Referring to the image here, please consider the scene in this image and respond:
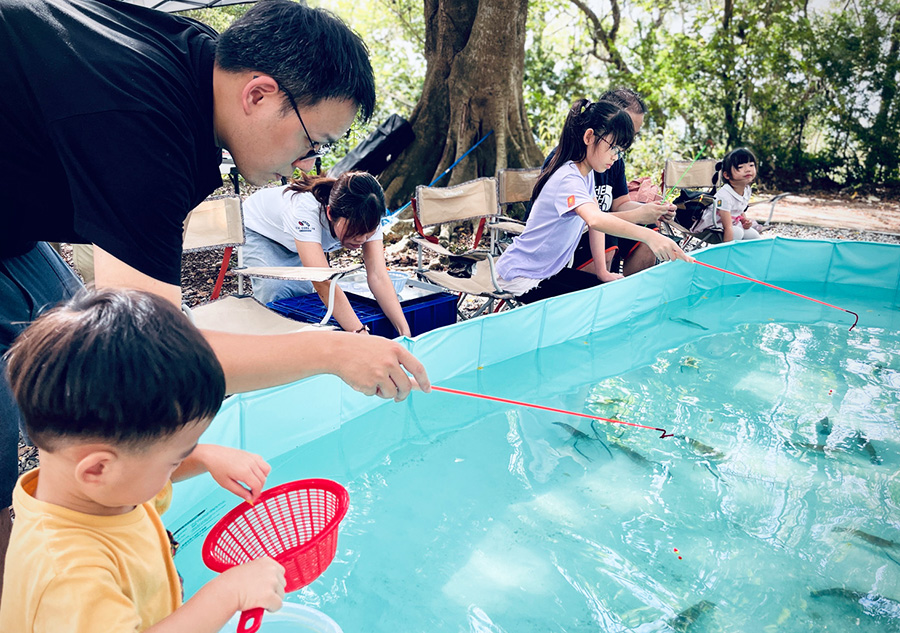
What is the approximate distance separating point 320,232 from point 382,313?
0.49 meters

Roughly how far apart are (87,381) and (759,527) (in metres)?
2.19

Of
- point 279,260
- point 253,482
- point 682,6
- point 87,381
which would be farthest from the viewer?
point 682,6

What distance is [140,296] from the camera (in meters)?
0.87

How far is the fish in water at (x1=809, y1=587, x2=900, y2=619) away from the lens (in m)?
1.87

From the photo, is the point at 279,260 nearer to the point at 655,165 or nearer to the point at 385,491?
the point at 385,491

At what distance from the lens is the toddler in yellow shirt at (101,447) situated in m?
0.82

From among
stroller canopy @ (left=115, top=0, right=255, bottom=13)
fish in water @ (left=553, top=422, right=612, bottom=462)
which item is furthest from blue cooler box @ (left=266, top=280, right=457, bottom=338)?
stroller canopy @ (left=115, top=0, right=255, bottom=13)

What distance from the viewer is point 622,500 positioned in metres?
2.30

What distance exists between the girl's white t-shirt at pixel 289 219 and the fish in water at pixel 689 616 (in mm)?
1970

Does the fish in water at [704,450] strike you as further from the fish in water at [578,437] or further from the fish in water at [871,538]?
the fish in water at [871,538]

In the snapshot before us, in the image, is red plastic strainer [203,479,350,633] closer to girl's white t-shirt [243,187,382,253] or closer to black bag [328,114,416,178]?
girl's white t-shirt [243,187,382,253]

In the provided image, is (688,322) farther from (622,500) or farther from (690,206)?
(622,500)

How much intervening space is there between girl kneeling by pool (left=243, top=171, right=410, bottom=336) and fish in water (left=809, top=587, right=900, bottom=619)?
1840 mm

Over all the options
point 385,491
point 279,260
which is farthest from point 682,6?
point 385,491
